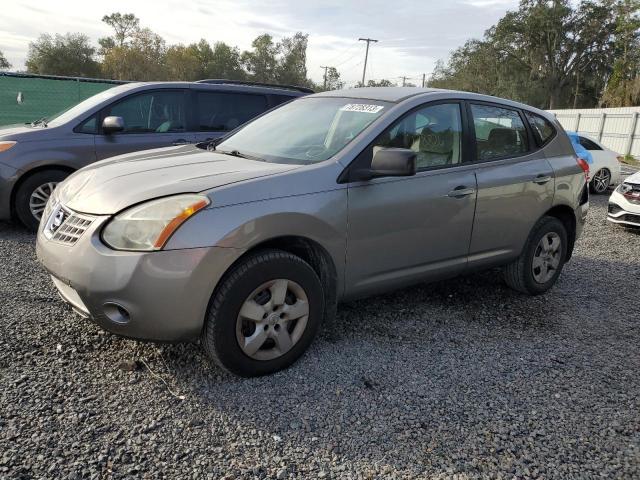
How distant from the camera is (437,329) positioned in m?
3.89

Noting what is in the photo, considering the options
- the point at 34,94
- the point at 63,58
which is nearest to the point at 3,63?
→ the point at 63,58

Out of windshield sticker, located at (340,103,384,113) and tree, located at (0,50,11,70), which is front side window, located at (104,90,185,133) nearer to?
windshield sticker, located at (340,103,384,113)

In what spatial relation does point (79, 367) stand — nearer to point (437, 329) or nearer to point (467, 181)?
point (437, 329)

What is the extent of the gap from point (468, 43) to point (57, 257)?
61.2 meters

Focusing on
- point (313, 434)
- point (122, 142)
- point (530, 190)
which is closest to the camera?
point (313, 434)

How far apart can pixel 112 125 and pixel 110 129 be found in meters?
0.08

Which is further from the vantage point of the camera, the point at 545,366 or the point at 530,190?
the point at 530,190

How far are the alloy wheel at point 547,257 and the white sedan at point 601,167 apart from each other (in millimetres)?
7640

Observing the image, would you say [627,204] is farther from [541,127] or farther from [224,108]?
[224,108]

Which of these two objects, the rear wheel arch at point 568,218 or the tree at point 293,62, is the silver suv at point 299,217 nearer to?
the rear wheel arch at point 568,218

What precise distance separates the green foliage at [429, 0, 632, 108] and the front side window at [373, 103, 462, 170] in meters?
52.9

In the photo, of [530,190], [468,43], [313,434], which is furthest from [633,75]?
[313,434]

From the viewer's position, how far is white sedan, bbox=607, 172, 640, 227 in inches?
299

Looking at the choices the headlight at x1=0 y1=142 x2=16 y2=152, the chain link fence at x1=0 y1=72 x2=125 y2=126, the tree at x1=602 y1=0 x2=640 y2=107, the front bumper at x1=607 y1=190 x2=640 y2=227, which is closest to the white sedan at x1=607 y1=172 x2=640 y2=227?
the front bumper at x1=607 y1=190 x2=640 y2=227
